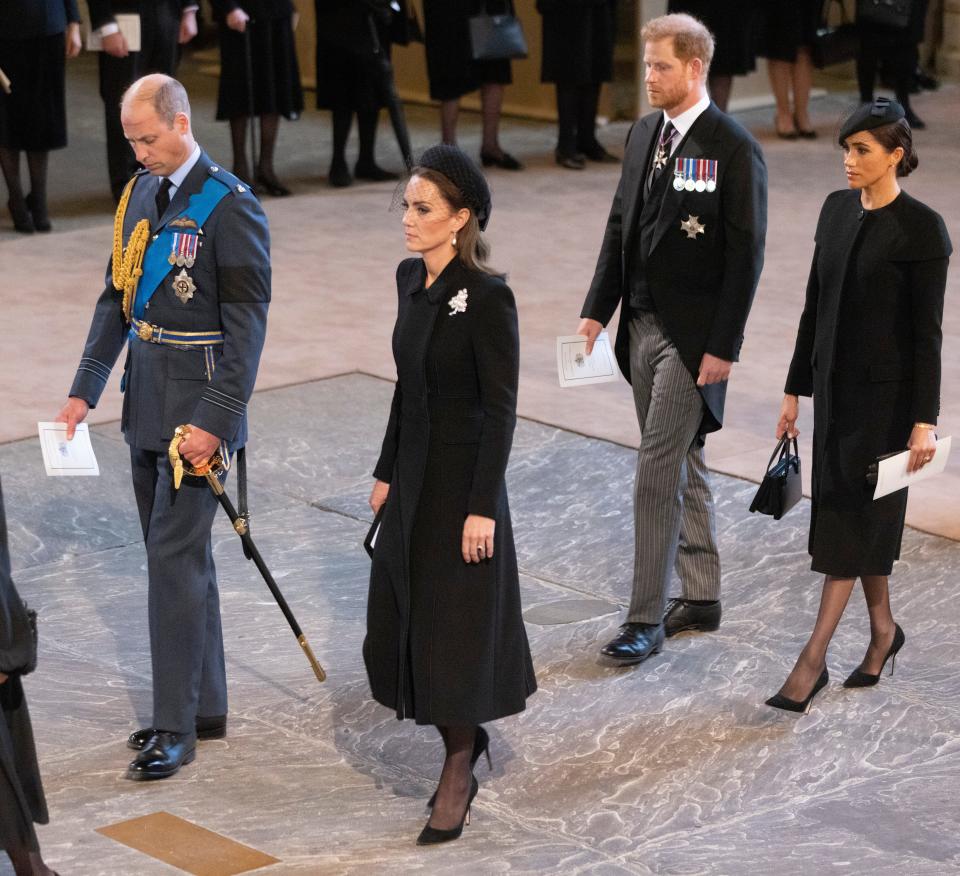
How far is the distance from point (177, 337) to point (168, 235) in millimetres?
259

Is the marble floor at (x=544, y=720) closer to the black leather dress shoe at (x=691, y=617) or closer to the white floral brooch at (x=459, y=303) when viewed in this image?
the black leather dress shoe at (x=691, y=617)

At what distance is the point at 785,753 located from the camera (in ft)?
16.2

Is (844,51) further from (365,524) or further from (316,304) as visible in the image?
(365,524)

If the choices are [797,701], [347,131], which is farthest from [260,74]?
[797,701]

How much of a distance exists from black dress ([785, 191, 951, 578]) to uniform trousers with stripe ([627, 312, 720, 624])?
49cm

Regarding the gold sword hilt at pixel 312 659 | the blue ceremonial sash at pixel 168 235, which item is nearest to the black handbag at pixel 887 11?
the gold sword hilt at pixel 312 659

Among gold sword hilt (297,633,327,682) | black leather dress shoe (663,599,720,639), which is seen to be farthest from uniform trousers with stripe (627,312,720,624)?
gold sword hilt (297,633,327,682)

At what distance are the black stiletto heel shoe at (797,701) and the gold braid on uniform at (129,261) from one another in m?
2.04

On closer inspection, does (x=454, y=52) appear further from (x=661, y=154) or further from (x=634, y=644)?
(x=634, y=644)

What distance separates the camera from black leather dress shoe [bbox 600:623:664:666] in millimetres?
5559

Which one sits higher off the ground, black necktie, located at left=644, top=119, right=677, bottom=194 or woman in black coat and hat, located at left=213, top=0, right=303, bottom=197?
black necktie, located at left=644, top=119, right=677, bottom=194

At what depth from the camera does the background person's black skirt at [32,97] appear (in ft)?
36.2

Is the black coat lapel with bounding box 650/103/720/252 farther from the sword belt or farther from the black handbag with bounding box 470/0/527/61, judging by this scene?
the black handbag with bounding box 470/0/527/61

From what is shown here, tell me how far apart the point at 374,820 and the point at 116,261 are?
1587mm
